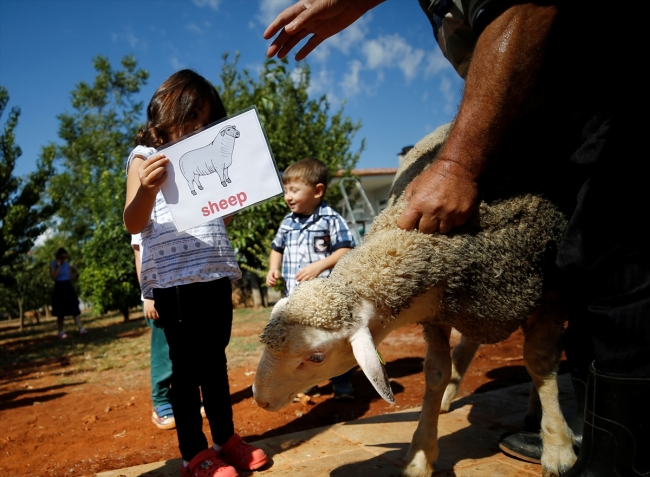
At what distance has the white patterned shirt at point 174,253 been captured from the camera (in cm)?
228

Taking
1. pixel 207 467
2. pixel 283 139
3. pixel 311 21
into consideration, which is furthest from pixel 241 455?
pixel 283 139

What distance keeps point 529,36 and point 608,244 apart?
73 cm

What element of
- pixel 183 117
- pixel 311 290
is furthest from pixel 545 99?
pixel 183 117

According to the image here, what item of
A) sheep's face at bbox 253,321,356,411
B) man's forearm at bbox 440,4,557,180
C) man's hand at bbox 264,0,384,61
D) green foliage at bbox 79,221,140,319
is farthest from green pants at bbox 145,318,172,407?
green foliage at bbox 79,221,140,319

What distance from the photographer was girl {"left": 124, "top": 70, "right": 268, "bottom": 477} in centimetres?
226

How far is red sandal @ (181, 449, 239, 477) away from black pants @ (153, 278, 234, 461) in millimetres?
52

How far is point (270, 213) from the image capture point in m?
10.9

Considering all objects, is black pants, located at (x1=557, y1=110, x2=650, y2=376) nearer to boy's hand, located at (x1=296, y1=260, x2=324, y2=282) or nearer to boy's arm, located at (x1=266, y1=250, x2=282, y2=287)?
boy's hand, located at (x1=296, y1=260, x2=324, y2=282)

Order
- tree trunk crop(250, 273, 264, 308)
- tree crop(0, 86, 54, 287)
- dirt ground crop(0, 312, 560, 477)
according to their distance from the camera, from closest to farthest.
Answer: dirt ground crop(0, 312, 560, 477)
tree crop(0, 86, 54, 287)
tree trunk crop(250, 273, 264, 308)

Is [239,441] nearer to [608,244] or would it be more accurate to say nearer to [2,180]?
[608,244]

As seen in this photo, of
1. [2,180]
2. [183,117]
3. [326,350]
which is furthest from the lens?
[2,180]

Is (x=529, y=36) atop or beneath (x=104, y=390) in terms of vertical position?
atop

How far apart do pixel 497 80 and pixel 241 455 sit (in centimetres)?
200

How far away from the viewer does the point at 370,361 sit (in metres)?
1.64
